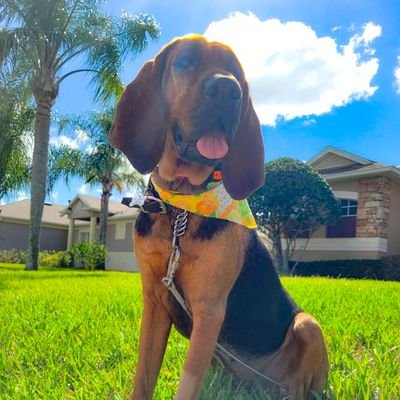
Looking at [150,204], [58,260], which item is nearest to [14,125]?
[58,260]

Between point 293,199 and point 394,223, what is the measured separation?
5700 mm

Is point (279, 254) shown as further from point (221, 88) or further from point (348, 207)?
point (221, 88)

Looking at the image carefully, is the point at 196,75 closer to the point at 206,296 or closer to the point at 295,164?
the point at 206,296

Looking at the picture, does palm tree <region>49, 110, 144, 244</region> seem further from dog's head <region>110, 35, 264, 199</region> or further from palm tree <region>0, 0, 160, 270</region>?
dog's head <region>110, 35, 264, 199</region>

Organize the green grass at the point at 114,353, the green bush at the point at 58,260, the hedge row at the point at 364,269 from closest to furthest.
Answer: the green grass at the point at 114,353
the hedge row at the point at 364,269
the green bush at the point at 58,260

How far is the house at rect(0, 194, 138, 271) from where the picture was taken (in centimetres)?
2844

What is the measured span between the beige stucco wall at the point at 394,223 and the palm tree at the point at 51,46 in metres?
12.2

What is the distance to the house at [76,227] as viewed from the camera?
2844 cm

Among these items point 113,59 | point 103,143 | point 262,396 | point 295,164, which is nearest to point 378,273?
point 295,164

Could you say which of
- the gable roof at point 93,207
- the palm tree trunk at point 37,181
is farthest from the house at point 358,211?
the gable roof at point 93,207

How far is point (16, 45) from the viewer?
1400cm

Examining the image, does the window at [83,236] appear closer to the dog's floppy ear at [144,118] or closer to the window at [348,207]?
the window at [348,207]

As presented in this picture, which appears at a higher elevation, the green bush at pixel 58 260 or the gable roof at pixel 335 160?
the gable roof at pixel 335 160

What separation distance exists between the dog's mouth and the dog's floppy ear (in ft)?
0.45
